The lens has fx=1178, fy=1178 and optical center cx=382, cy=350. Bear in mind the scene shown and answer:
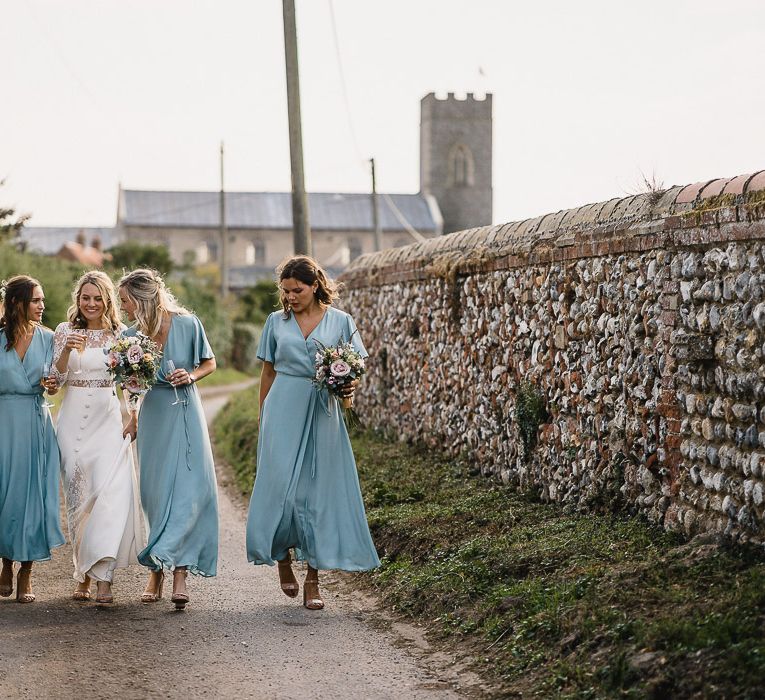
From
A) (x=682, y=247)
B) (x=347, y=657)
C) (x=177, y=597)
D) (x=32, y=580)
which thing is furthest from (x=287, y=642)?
(x=682, y=247)

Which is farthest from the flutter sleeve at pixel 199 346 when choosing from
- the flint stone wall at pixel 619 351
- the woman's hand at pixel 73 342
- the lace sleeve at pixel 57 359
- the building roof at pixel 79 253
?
the building roof at pixel 79 253

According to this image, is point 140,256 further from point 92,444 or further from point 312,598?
point 312,598

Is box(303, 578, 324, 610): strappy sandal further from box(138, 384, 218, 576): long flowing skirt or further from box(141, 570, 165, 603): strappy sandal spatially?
box(141, 570, 165, 603): strappy sandal

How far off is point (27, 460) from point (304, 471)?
197 centimetres

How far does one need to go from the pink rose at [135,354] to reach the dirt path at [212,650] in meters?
1.62

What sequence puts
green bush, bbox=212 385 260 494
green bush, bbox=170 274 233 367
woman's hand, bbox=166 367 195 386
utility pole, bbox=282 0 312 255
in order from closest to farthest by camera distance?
woman's hand, bbox=166 367 195 386 → green bush, bbox=212 385 260 494 → utility pole, bbox=282 0 312 255 → green bush, bbox=170 274 233 367

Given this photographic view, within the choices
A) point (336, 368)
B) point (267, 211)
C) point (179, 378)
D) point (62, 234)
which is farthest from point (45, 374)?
point (62, 234)

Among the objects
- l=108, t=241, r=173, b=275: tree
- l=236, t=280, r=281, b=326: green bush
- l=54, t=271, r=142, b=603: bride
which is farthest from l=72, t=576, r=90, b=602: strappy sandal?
l=236, t=280, r=281, b=326: green bush

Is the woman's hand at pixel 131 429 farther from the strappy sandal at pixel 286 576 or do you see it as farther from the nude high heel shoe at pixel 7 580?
the strappy sandal at pixel 286 576

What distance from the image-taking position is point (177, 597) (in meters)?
7.60

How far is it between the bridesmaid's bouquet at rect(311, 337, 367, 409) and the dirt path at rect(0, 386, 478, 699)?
1.50 m

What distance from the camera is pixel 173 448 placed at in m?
8.02

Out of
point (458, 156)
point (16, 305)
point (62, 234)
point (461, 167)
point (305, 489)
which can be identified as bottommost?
point (305, 489)

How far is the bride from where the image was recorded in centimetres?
788
